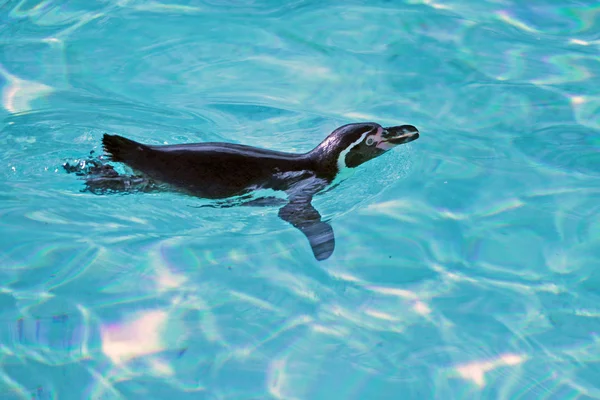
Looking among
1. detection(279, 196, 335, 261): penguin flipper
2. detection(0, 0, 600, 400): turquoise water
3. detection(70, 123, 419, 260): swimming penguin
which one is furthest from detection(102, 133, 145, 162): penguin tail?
detection(279, 196, 335, 261): penguin flipper

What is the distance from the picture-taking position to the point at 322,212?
4.41 meters

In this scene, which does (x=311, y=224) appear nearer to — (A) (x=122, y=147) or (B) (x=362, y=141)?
(B) (x=362, y=141)

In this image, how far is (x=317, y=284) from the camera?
158 inches

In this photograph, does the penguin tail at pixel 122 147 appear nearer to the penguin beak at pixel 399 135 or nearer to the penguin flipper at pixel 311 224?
the penguin flipper at pixel 311 224

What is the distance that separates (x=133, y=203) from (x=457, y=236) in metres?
1.72

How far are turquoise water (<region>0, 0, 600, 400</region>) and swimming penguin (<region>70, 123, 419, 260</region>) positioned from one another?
117 mm

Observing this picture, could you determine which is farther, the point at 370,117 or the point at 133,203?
the point at 370,117

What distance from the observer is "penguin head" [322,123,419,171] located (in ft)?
A: 14.3

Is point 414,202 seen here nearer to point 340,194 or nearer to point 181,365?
point 340,194

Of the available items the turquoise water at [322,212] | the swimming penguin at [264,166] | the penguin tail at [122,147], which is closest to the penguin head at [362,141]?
the swimming penguin at [264,166]

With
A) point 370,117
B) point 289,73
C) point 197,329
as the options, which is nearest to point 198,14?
point 289,73

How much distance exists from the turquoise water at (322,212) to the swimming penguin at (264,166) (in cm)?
12

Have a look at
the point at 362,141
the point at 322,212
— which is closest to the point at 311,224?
the point at 322,212

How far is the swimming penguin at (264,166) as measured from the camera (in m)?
4.07
